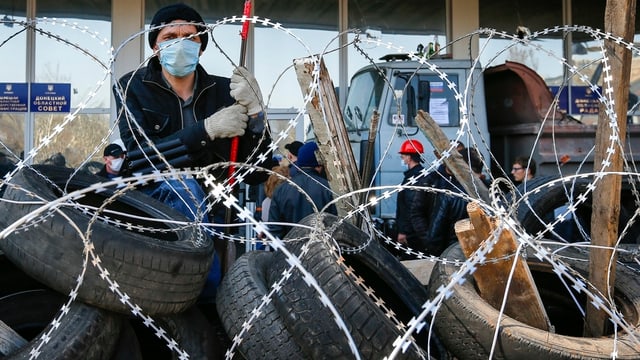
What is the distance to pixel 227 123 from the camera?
3.74 m

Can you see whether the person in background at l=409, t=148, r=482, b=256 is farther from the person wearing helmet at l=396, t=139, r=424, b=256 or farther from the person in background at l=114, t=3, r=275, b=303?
the person in background at l=114, t=3, r=275, b=303

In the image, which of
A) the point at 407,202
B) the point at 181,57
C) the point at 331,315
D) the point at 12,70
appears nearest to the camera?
the point at 331,315

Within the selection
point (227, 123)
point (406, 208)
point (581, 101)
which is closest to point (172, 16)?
point (227, 123)

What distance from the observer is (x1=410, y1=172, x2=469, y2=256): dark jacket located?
236 inches

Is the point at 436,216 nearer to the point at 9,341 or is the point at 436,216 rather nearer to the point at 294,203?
the point at 294,203

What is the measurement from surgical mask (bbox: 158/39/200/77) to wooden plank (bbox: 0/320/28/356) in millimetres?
1715

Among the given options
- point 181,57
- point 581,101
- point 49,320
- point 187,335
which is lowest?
point 187,335

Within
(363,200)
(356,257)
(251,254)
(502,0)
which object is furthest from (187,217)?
(502,0)

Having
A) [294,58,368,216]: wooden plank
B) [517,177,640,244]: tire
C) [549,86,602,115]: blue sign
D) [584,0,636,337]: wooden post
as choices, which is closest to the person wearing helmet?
[517,177,640,244]: tire

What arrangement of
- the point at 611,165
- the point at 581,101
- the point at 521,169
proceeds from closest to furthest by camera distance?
the point at 611,165 → the point at 521,169 → the point at 581,101

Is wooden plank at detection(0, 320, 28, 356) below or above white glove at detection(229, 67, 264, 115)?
below

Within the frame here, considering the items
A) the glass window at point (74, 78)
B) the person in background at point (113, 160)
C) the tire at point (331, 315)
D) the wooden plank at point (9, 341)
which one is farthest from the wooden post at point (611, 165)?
the glass window at point (74, 78)

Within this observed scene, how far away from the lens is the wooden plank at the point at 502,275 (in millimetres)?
2904

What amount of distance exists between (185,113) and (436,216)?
281 centimetres
